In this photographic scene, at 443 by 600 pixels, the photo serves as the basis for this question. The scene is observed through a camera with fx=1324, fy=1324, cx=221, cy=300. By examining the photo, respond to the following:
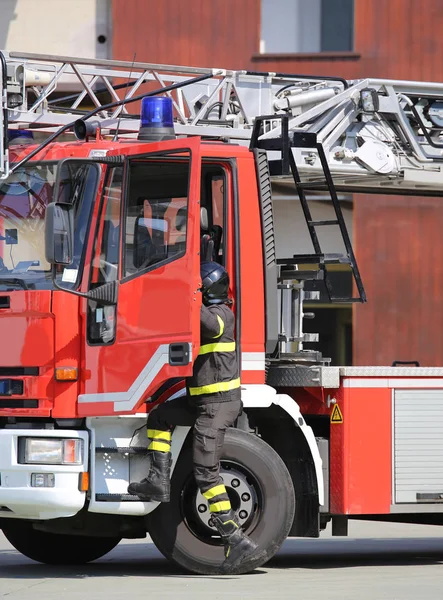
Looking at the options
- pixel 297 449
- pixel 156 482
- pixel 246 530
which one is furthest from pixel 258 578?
pixel 156 482

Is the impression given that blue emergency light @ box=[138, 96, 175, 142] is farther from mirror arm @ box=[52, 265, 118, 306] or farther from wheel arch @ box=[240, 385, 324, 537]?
wheel arch @ box=[240, 385, 324, 537]

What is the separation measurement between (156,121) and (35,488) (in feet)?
8.29

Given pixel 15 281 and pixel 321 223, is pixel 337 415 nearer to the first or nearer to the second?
pixel 321 223

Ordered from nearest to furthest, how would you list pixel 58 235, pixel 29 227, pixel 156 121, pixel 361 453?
1. pixel 58 235
2. pixel 29 227
3. pixel 361 453
4. pixel 156 121

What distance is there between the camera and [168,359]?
26.4ft

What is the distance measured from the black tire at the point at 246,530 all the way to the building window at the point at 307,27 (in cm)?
1095

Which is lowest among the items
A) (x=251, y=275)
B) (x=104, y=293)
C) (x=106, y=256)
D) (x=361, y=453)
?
(x=361, y=453)

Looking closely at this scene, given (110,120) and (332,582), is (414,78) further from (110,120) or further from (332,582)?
(332,582)

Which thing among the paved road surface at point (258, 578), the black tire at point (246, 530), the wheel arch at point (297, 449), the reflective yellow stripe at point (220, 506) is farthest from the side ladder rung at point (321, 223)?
the paved road surface at point (258, 578)

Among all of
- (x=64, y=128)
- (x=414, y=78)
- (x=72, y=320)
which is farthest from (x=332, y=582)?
(x=414, y=78)

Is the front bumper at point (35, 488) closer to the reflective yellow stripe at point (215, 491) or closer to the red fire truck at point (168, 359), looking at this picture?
the red fire truck at point (168, 359)

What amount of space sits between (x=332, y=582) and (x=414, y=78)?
1093cm

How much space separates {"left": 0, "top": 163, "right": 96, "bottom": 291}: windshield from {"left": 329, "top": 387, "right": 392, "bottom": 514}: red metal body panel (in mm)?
1984

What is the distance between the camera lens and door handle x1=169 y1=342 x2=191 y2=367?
315 inches
